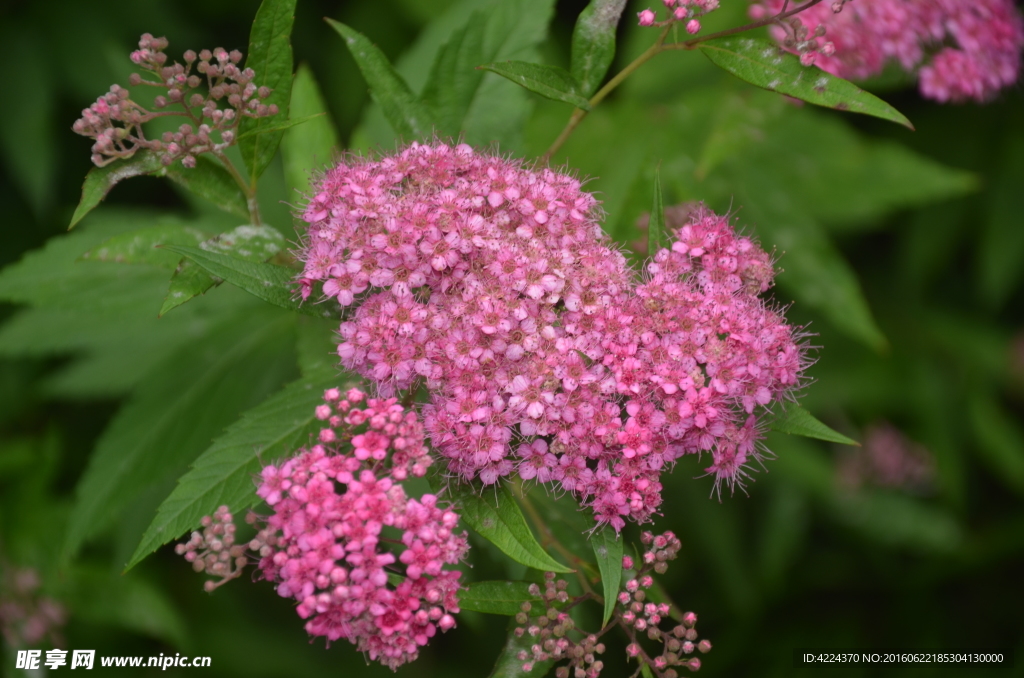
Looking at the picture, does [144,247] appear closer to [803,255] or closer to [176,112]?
[176,112]

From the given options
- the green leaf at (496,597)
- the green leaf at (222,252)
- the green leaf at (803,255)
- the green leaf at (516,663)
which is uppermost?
the green leaf at (222,252)

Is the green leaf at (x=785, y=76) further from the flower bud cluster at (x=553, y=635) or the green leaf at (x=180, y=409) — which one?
the green leaf at (x=180, y=409)

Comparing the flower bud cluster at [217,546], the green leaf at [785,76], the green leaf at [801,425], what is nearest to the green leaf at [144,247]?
the flower bud cluster at [217,546]

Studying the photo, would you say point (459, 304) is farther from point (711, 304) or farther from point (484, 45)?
point (484, 45)

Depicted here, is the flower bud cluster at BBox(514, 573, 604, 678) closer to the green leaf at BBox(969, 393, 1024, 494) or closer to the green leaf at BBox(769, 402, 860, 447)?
the green leaf at BBox(769, 402, 860, 447)

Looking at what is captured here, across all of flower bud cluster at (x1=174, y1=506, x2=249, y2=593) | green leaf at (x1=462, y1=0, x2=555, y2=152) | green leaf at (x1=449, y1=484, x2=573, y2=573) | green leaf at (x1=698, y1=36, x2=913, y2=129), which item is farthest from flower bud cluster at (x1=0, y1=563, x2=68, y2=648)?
green leaf at (x1=698, y1=36, x2=913, y2=129)

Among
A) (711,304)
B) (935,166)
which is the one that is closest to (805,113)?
(935,166)
